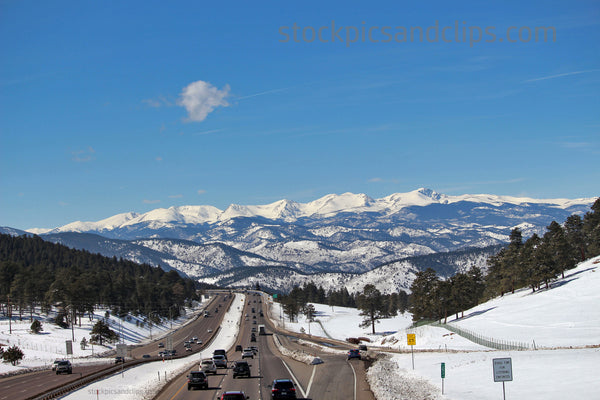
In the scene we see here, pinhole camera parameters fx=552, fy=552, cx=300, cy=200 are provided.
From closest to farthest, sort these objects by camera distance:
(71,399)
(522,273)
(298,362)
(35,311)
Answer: (71,399) < (298,362) < (522,273) < (35,311)

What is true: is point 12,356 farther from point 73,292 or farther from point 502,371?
point 502,371

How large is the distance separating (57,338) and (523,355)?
332 feet

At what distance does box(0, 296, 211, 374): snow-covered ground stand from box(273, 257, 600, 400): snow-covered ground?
50129mm

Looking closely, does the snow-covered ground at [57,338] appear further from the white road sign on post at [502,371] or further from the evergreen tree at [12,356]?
the white road sign on post at [502,371]

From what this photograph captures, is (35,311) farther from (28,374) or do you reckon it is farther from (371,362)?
(371,362)

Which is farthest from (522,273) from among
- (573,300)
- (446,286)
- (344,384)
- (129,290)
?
(129,290)

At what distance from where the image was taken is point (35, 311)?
163 meters

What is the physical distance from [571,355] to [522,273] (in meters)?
71.2

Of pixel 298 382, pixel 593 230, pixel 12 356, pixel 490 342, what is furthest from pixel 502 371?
pixel 593 230

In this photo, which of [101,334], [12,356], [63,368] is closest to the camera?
[63,368]

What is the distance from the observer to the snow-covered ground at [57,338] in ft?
296

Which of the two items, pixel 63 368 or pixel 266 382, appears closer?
pixel 266 382

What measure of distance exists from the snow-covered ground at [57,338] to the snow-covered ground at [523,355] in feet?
164

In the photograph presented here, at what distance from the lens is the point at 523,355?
169 feet
